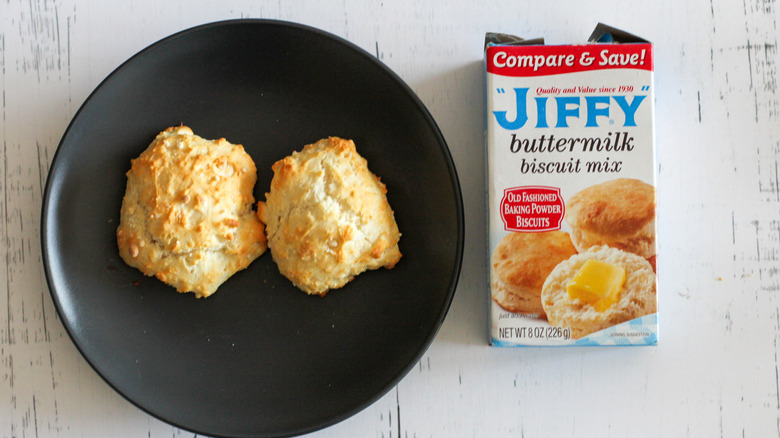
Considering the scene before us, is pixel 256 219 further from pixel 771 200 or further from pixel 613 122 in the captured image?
pixel 771 200

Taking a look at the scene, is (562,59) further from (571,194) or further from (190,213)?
(190,213)

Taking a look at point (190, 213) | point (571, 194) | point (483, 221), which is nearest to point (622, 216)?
point (571, 194)

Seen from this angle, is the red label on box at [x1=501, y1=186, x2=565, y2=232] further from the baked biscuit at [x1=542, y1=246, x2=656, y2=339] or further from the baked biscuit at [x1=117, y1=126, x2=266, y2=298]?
the baked biscuit at [x1=117, y1=126, x2=266, y2=298]

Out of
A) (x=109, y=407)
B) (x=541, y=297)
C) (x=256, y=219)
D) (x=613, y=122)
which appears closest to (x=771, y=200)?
(x=613, y=122)

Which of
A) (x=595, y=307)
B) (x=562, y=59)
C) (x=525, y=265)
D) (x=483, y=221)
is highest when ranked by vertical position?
(x=562, y=59)

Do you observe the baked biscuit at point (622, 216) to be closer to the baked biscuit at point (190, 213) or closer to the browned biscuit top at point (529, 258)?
the browned biscuit top at point (529, 258)

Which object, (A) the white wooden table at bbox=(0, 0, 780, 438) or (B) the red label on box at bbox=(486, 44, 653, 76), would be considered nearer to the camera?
(B) the red label on box at bbox=(486, 44, 653, 76)

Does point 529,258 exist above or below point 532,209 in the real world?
below

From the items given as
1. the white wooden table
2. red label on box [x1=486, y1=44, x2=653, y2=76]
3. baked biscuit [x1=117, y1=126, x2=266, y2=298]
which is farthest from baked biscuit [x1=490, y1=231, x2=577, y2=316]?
baked biscuit [x1=117, y1=126, x2=266, y2=298]

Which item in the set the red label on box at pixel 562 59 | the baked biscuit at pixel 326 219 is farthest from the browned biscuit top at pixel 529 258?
the red label on box at pixel 562 59
